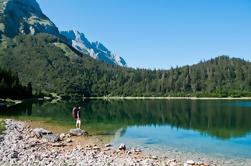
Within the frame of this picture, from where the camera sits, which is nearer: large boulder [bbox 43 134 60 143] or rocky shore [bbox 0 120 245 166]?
rocky shore [bbox 0 120 245 166]

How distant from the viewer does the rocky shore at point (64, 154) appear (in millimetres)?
35969

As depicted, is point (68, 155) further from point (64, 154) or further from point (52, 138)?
point (52, 138)

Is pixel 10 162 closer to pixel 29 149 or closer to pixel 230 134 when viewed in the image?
pixel 29 149

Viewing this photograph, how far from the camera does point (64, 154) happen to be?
42281 mm

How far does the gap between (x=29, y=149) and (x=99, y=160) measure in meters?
9.74

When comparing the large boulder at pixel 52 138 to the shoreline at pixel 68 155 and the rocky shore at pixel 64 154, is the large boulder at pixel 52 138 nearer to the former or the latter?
the rocky shore at pixel 64 154

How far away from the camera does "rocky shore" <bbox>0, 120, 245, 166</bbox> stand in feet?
118

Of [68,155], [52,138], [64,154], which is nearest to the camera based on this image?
[68,155]

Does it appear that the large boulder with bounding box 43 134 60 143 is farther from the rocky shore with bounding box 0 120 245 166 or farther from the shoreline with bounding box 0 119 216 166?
the shoreline with bounding box 0 119 216 166

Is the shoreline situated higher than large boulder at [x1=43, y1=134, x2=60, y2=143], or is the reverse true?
large boulder at [x1=43, y1=134, x2=60, y2=143]

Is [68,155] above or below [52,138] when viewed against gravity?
below

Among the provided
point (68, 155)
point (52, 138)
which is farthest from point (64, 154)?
point (52, 138)

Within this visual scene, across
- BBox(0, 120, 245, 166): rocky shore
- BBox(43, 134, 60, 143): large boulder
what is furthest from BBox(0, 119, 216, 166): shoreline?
BBox(43, 134, 60, 143): large boulder

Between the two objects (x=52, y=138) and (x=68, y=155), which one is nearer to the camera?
(x=68, y=155)
